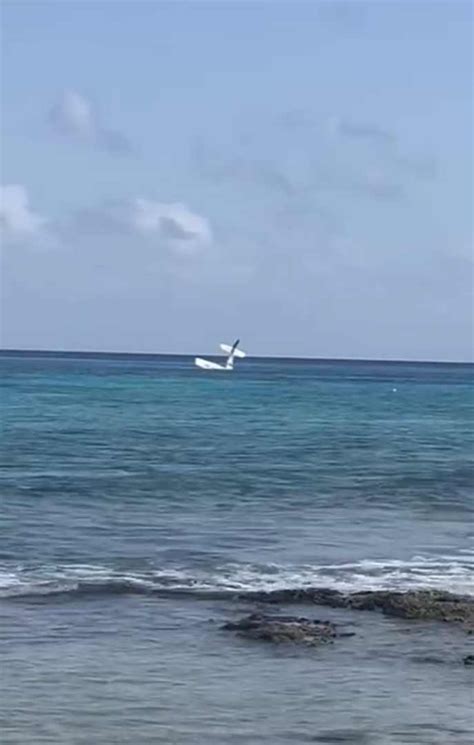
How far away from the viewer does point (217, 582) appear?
2145 centimetres

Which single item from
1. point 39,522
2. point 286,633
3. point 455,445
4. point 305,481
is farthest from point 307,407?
point 286,633

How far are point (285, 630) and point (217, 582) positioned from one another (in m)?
3.82

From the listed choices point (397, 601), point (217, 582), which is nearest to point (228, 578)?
point (217, 582)

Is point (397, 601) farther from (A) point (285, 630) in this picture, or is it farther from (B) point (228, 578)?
(B) point (228, 578)

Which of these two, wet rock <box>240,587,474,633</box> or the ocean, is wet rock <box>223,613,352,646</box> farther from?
wet rock <box>240,587,474,633</box>

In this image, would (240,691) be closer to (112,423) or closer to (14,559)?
(14,559)

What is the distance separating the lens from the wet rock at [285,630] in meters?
17.5

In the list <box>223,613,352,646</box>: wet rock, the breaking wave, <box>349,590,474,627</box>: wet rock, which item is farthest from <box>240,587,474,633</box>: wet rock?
<box>223,613,352,646</box>: wet rock

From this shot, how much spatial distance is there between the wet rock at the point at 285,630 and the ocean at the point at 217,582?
23cm

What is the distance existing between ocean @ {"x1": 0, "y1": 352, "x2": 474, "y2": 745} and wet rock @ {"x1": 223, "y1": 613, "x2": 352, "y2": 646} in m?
0.23

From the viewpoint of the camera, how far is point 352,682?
15.7 metres

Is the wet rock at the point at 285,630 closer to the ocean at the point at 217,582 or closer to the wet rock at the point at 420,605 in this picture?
the ocean at the point at 217,582

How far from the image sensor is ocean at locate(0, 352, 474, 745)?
14539 millimetres

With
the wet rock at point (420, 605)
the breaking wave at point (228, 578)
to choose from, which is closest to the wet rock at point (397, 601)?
the wet rock at point (420, 605)
